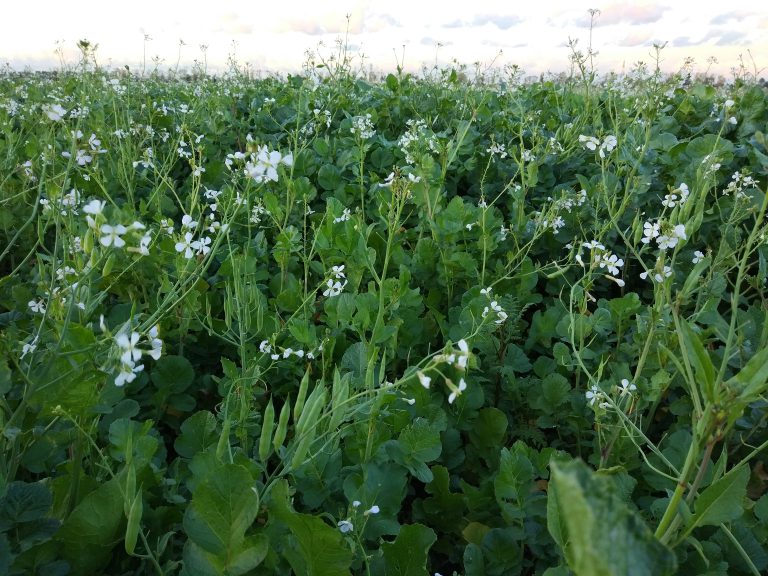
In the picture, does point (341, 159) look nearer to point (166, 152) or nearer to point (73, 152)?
point (166, 152)

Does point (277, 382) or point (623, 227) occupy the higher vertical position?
point (623, 227)

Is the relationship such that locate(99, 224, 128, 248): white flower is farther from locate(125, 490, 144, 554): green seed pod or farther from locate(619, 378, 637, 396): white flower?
locate(619, 378, 637, 396): white flower

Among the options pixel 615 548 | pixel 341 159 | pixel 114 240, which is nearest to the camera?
pixel 615 548

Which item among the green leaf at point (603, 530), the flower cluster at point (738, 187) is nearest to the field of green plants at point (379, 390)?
the green leaf at point (603, 530)

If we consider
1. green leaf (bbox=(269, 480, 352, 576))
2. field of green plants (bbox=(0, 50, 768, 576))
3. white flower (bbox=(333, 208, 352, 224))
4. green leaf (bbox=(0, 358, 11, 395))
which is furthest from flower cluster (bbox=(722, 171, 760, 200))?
green leaf (bbox=(0, 358, 11, 395))

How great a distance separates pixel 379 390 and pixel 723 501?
2.15ft

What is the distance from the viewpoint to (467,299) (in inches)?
90.2

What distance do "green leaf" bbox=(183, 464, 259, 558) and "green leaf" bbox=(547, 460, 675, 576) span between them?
2.01ft

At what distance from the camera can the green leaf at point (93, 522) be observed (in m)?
1.17

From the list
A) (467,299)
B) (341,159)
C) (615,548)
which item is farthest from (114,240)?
(341,159)

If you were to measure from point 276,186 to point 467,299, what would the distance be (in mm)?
1581

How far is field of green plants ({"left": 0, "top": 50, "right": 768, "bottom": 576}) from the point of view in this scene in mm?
1083

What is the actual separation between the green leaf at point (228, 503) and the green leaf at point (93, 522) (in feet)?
0.83

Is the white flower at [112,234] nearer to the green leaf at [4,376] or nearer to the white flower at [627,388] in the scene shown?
the green leaf at [4,376]
